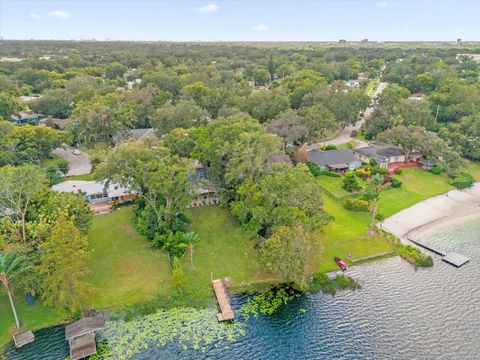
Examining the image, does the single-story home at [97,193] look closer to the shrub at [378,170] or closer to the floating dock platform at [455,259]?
the shrub at [378,170]

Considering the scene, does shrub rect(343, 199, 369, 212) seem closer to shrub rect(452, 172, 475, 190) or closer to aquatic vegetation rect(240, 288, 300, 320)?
aquatic vegetation rect(240, 288, 300, 320)

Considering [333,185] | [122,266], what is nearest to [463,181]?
[333,185]


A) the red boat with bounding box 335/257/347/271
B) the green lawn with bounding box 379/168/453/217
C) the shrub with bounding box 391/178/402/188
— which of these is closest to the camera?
the red boat with bounding box 335/257/347/271

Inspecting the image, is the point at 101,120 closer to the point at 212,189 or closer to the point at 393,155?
the point at 212,189

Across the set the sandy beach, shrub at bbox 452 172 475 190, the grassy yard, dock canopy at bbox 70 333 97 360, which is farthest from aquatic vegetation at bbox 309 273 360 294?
shrub at bbox 452 172 475 190

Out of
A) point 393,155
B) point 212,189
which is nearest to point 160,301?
point 212,189
